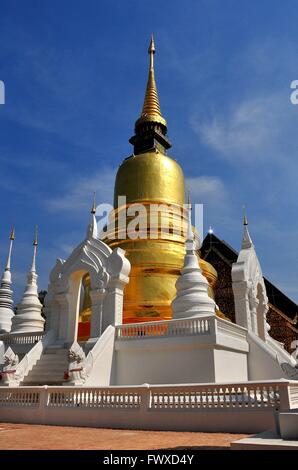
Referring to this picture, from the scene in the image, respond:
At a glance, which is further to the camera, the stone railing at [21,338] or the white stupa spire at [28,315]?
the white stupa spire at [28,315]

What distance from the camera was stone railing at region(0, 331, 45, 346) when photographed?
1594 cm

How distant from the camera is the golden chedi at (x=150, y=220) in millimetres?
17297

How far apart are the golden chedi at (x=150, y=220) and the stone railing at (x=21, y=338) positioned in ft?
10.7

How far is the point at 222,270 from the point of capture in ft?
104

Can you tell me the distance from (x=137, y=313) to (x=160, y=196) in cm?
736

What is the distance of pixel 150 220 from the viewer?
20359 mm

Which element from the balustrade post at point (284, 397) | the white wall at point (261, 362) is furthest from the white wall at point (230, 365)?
the balustrade post at point (284, 397)

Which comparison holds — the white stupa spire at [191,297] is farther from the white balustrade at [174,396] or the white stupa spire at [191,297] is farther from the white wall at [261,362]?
the white balustrade at [174,396]

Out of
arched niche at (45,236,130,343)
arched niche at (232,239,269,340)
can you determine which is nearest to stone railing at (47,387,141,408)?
arched niche at (45,236,130,343)

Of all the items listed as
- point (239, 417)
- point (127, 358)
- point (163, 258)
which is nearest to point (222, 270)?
point (163, 258)

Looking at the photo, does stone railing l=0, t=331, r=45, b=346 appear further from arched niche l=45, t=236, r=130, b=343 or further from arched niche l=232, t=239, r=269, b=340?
arched niche l=232, t=239, r=269, b=340

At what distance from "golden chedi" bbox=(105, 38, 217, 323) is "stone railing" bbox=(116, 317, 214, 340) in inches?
93.8

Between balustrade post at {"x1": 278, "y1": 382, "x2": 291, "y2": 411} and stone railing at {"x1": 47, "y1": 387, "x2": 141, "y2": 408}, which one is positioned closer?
balustrade post at {"x1": 278, "y1": 382, "x2": 291, "y2": 411}
